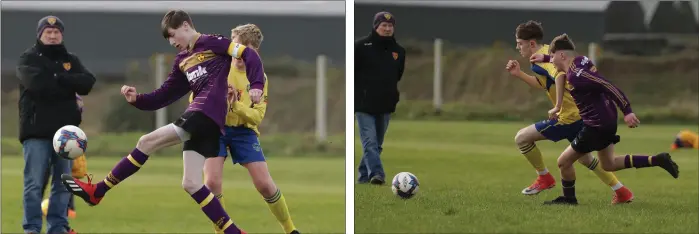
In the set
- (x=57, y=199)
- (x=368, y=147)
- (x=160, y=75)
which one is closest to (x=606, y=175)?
(x=368, y=147)

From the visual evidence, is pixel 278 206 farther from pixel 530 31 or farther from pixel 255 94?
pixel 530 31

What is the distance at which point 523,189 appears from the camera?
7809 millimetres

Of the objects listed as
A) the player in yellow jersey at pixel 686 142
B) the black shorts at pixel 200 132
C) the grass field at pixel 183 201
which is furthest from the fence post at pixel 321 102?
the black shorts at pixel 200 132

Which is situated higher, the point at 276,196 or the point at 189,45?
the point at 189,45

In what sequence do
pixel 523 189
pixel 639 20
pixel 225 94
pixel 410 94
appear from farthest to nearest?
pixel 639 20 < pixel 410 94 < pixel 523 189 < pixel 225 94

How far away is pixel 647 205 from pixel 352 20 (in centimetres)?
278

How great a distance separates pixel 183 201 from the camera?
11.5 m

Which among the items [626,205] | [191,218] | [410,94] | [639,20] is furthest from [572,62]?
[639,20]

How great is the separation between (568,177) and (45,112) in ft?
13.8

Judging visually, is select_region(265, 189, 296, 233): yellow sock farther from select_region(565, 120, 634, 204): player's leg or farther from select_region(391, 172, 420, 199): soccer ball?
select_region(565, 120, 634, 204): player's leg

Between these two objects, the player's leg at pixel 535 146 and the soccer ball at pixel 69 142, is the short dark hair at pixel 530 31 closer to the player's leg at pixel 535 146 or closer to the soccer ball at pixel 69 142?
the player's leg at pixel 535 146

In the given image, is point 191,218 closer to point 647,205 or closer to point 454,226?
point 454,226

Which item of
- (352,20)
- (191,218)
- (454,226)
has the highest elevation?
(352,20)

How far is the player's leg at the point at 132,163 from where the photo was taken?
5.91 m
